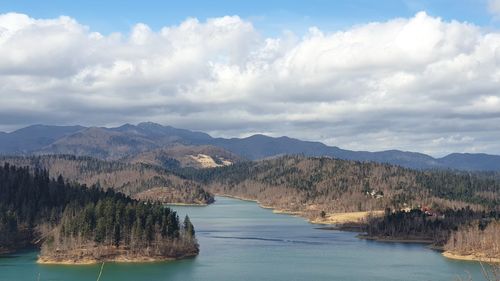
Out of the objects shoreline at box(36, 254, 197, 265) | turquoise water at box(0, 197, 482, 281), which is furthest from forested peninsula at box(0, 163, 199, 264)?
turquoise water at box(0, 197, 482, 281)

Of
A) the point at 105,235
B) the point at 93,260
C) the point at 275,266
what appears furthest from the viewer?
the point at 105,235

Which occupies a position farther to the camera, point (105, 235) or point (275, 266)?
point (105, 235)

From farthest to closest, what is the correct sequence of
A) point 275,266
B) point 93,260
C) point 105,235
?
1. point 105,235
2. point 93,260
3. point 275,266

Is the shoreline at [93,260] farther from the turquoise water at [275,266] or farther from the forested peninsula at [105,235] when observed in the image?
the turquoise water at [275,266]

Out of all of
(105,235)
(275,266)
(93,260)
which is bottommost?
(93,260)

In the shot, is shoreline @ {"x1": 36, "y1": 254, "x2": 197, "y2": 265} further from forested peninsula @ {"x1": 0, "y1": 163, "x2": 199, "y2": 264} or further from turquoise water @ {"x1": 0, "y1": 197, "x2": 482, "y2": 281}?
turquoise water @ {"x1": 0, "y1": 197, "x2": 482, "y2": 281}

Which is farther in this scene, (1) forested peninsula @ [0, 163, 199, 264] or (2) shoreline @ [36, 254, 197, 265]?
(1) forested peninsula @ [0, 163, 199, 264]

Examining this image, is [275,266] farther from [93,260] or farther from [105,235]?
[105,235]

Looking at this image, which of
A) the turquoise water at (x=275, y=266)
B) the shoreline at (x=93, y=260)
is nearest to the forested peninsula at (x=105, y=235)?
the shoreline at (x=93, y=260)

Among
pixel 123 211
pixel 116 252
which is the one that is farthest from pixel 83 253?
pixel 123 211

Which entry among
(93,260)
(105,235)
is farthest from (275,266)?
Result: (105,235)

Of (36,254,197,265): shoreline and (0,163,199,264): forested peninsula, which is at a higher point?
(0,163,199,264): forested peninsula

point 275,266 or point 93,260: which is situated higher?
point 275,266

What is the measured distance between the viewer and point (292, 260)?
146 m
